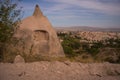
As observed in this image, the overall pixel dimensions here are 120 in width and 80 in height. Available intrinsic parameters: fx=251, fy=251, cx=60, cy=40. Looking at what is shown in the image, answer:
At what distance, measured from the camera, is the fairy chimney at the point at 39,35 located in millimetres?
21922

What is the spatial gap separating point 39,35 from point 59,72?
1445 centimetres

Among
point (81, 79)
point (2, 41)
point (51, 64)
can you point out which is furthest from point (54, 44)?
point (81, 79)

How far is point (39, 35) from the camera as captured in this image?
2295cm

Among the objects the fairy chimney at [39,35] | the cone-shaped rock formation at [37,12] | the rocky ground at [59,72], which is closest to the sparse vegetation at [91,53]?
the fairy chimney at [39,35]

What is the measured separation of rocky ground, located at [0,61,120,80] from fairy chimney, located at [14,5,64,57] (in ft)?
40.3

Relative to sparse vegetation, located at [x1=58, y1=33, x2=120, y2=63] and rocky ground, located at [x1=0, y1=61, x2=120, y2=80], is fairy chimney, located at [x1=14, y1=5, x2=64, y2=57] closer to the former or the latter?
sparse vegetation, located at [x1=58, y1=33, x2=120, y2=63]

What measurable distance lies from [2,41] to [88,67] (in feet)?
18.8

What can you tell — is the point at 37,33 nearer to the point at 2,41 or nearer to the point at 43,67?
the point at 2,41

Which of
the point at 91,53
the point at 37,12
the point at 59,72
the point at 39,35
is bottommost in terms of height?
the point at 91,53

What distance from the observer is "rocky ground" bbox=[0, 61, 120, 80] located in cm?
820

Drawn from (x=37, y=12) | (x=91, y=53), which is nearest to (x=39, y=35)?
(x=37, y=12)

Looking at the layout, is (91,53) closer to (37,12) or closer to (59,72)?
(37,12)

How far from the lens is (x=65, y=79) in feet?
26.0

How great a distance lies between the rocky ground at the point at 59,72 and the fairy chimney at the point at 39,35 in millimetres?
12289
